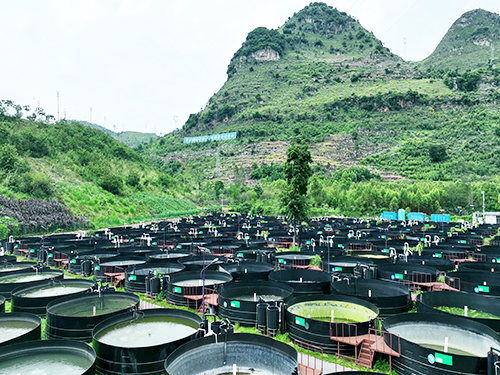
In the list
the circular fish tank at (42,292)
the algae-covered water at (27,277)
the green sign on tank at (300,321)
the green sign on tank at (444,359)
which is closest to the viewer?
the green sign on tank at (444,359)

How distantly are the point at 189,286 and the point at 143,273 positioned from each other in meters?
5.67

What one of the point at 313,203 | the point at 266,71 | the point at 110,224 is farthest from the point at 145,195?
the point at 266,71

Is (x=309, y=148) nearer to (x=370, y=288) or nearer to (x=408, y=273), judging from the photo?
(x=408, y=273)

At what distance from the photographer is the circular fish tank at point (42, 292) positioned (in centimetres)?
1445

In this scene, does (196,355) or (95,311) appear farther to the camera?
(95,311)

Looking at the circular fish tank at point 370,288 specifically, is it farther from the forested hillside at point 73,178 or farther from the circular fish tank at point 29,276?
the forested hillside at point 73,178

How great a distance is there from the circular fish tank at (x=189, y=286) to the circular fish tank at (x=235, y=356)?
16.7 ft

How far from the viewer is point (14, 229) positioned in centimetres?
3556

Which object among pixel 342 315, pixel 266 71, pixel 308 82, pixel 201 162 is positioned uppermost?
pixel 266 71

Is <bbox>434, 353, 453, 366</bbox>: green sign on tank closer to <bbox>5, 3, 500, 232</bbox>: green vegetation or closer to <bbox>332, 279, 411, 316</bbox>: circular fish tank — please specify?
<bbox>332, 279, 411, 316</bbox>: circular fish tank

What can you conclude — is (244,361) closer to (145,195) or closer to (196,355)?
(196,355)

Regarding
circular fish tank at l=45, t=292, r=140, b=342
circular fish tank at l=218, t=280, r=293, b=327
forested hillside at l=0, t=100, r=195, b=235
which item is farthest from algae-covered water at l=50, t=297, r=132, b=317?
forested hillside at l=0, t=100, r=195, b=235

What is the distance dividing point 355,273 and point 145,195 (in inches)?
2258

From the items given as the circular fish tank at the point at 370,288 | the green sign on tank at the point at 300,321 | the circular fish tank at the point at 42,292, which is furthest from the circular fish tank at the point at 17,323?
the circular fish tank at the point at 370,288
